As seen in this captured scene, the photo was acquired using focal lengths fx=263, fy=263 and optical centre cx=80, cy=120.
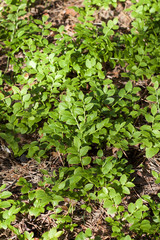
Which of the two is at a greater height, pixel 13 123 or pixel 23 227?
pixel 13 123

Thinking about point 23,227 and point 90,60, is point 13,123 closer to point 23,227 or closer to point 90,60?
point 23,227

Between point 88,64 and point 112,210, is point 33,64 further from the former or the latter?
point 112,210

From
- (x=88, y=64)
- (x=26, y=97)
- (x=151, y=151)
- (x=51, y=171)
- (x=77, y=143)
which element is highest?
(x=88, y=64)

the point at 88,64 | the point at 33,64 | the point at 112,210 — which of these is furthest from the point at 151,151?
the point at 33,64

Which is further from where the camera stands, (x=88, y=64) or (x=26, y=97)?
(x=88, y=64)

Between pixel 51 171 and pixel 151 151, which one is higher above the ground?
pixel 151 151

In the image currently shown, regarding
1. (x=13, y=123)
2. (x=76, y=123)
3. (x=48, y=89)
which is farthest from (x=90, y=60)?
(x=13, y=123)

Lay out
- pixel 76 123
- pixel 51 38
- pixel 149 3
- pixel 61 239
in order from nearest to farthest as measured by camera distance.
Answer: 1. pixel 61 239
2. pixel 76 123
3. pixel 149 3
4. pixel 51 38

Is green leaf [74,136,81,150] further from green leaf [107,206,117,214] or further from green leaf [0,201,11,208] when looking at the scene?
green leaf [0,201,11,208]

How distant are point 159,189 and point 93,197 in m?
0.70

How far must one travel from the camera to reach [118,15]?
4016 millimetres

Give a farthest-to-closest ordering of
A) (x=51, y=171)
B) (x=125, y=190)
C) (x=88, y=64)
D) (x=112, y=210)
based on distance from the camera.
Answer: (x=88, y=64) → (x=51, y=171) → (x=125, y=190) → (x=112, y=210)

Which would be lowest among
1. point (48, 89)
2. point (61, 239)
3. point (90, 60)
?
point (61, 239)

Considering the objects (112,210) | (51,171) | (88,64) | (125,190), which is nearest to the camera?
(112,210)
